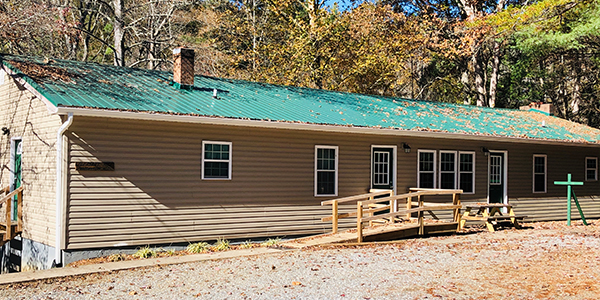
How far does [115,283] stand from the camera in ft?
26.7

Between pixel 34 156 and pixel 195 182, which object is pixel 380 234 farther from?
pixel 34 156

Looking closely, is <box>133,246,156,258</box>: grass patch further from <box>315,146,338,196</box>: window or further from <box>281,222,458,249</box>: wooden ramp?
<box>315,146,338,196</box>: window

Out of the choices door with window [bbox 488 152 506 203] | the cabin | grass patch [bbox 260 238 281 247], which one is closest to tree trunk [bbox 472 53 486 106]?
the cabin

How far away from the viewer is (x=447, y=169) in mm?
16031

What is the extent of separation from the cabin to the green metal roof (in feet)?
0.21

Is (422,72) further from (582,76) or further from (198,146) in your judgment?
(198,146)

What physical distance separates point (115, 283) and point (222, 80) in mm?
8343

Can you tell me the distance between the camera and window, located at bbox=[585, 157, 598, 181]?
19.2 metres

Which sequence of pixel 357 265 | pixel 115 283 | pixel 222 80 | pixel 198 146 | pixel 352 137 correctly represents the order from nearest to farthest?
1. pixel 115 283
2. pixel 357 265
3. pixel 198 146
4. pixel 352 137
5. pixel 222 80

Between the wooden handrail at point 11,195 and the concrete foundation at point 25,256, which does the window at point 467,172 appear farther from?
the wooden handrail at point 11,195

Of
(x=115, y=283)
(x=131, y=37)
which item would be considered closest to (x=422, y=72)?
(x=131, y=37)

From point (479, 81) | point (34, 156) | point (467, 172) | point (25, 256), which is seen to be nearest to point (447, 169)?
point (467, 172)

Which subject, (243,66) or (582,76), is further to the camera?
(582,76)

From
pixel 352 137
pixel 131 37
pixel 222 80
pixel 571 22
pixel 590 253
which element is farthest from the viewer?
pixel 131 37
